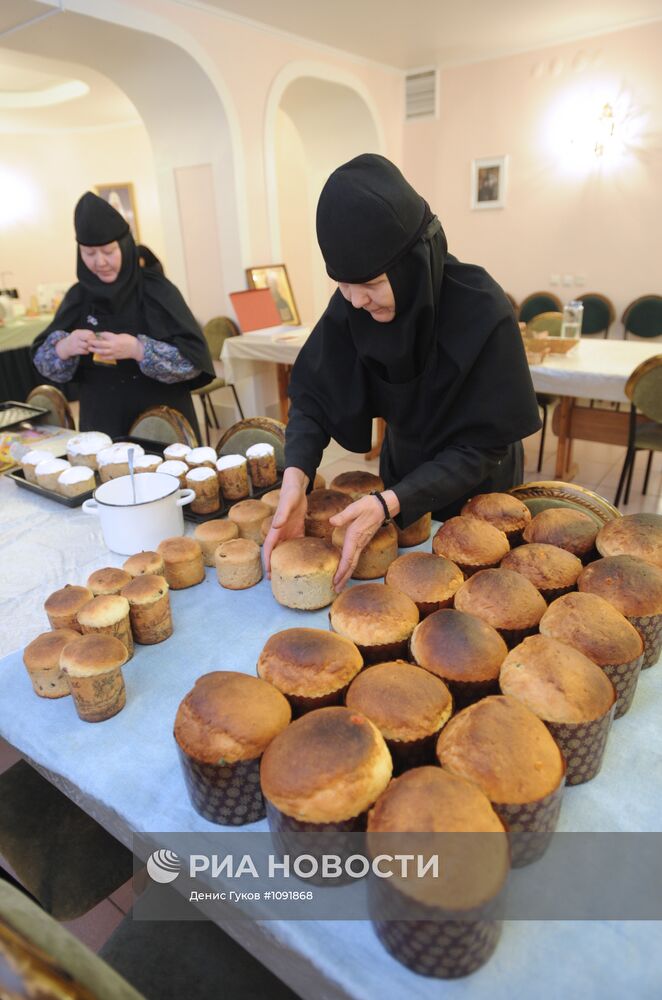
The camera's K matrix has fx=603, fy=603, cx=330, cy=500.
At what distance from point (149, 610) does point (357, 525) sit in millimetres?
449

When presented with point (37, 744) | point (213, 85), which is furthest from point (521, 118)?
point (37, 744)

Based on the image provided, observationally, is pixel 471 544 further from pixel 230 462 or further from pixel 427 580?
pixel 230 462

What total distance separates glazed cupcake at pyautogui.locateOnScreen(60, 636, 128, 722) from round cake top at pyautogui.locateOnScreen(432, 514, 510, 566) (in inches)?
25.9

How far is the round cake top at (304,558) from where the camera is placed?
124cm

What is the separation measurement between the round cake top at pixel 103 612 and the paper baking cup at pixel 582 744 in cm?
76

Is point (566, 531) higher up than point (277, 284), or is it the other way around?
point (277, 284)

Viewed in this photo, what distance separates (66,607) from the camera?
3.86 feet

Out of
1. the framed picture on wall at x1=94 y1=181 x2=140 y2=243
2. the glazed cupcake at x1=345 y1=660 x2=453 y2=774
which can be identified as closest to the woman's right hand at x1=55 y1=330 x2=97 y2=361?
the glazed cupcake at x1=345 y1=660 x2=453 y2=774

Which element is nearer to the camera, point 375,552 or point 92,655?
point 92,655

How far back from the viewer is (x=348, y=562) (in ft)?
4.10

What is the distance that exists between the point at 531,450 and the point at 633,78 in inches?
136

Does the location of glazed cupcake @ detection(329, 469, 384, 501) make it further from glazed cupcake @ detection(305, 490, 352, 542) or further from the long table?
the long table

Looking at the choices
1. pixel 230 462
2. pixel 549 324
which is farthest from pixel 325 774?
pixel 549 324

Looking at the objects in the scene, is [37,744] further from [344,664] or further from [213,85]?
[213,85]
